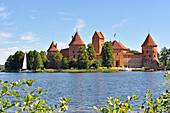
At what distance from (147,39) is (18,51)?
41804 mm

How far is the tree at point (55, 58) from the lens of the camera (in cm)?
8556

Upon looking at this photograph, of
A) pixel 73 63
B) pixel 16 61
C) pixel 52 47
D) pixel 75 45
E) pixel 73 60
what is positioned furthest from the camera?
pixel 52 47

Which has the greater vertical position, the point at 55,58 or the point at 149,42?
the point at 149,42

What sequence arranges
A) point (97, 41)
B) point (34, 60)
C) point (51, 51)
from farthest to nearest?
1. point (51, 51)
2. point (97, 41)
3. point (34, 60)

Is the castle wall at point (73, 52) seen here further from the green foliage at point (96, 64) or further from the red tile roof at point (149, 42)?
the red tile roof at point (149, 42)

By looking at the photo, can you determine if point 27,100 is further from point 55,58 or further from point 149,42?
point 149,42

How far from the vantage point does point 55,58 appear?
282 feet

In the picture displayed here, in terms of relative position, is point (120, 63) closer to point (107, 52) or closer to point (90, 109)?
point (107, 52)

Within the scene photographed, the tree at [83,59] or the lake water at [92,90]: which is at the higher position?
the tree at [83,59]

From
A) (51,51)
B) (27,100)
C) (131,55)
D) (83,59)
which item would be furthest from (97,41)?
(27,100)

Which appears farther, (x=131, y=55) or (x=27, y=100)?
(x=131, y=55)

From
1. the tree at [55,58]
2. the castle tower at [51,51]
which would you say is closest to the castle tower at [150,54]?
the tree at [55,58]

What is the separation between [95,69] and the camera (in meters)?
71.8

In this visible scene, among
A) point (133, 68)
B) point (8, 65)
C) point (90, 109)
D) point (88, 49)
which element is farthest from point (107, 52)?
point (90, 109)
